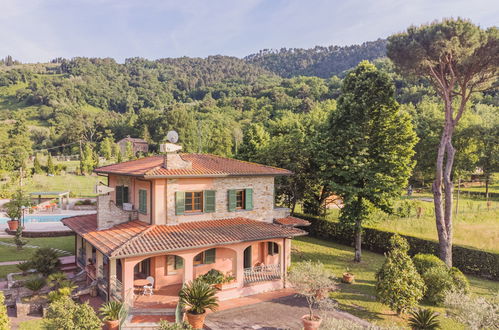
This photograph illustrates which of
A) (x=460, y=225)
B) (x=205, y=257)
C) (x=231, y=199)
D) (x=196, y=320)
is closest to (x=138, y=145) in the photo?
(x=231, y=199)

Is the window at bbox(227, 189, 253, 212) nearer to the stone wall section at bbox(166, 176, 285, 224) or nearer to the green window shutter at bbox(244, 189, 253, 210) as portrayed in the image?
the green window shutter at bbox(244, 189, 253, 210)

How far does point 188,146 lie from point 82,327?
76000mm

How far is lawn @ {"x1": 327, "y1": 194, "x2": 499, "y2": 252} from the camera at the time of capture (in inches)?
918

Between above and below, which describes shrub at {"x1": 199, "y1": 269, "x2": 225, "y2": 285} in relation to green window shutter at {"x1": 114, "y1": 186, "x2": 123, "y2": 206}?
below

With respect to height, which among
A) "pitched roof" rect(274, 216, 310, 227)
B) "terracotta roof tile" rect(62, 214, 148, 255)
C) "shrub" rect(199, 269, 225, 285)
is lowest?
"shrub" rect(199, 269, 225, 285)

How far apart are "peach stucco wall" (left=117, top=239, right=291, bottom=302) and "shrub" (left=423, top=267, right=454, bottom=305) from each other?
23.2 ft

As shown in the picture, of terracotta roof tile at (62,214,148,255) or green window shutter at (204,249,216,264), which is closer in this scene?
terracotta roof tile at (62,214,148,255)

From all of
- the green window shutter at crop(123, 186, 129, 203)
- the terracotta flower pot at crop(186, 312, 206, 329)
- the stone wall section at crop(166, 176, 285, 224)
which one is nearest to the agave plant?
the terracotta flower pot at crop(186, 312, 206, 329)

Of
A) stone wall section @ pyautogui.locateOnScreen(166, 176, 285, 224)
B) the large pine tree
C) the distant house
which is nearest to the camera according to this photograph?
stone wall section @ pyautogui.locateOnScreen(166, 176, 285, 224)

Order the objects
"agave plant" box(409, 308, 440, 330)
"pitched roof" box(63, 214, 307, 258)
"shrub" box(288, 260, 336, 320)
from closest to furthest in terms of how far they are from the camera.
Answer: "agave plant" box(409, 308, 440, 330), "shrub" box(288, 260, 336, 320), "pitched roof" box(63, 214, 307, 258)

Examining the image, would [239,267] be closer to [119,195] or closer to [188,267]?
[188,267]

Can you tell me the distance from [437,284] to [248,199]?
10403 mm

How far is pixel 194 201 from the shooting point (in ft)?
59.0

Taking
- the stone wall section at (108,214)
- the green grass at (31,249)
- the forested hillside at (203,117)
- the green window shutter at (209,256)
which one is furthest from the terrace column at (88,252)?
the forested hillside at (203,117)
